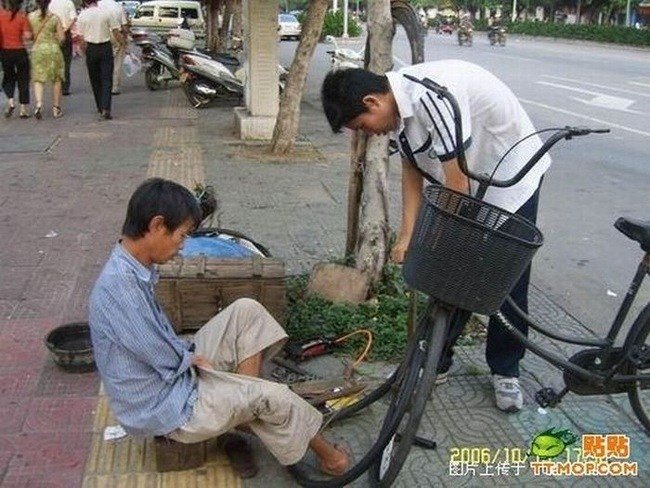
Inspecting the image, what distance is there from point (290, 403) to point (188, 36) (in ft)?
53.4

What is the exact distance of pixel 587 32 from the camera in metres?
43.8

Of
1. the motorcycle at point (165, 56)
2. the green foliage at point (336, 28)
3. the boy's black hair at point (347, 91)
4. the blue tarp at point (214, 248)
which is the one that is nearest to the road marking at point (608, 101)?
the motorcycle at point (165, 56)

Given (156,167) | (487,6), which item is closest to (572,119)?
(156,167)

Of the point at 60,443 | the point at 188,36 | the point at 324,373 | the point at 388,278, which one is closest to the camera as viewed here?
the point at 60,443

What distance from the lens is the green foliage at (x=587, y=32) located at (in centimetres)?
3859

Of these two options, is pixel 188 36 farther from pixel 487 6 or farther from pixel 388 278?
pixel 487 6

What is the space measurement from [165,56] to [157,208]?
42.3 feet

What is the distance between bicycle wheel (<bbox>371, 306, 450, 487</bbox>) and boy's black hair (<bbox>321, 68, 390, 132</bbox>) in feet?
2.46

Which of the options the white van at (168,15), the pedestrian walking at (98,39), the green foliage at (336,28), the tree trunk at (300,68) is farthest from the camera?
the green foliage at (336,28)

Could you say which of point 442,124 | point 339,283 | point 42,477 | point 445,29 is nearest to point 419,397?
point 442,124

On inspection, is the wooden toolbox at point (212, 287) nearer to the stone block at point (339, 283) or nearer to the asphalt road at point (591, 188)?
the stone block at point (339, 283)

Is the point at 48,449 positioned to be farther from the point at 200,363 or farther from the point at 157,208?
the point at 157,208

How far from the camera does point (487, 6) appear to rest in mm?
64812

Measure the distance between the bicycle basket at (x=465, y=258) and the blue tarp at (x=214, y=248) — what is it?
1868 mm
